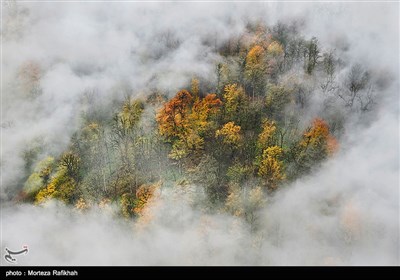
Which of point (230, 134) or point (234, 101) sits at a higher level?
point (234, 101)

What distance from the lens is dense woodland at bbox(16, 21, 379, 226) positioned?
56156mm

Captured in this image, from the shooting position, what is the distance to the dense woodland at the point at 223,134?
184 ft

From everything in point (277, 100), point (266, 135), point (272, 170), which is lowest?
point (272, 170)

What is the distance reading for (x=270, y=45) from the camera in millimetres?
72375

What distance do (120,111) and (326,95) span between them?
109 ft

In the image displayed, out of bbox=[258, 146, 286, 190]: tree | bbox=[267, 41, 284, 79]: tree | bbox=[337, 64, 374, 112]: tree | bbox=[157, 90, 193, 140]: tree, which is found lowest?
bbox=[258, 146, 286, 190]: tree

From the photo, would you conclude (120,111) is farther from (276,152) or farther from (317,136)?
(317,136)

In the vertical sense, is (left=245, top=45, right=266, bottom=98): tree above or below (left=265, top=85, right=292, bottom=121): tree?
above

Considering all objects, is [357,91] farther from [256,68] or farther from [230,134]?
[230,134]

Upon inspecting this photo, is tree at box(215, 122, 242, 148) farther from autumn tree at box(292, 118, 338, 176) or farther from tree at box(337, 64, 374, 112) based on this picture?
tree at box(337, 64, 374, 112)

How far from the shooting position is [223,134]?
199 feet

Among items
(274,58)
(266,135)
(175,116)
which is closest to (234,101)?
(266,135)

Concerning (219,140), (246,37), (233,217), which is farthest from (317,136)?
(246,37)

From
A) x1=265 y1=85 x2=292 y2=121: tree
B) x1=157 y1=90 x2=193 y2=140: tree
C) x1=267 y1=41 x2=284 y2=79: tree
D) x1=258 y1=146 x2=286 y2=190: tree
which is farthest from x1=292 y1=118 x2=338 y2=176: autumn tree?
x1=157 y1=90 x2=193 y2=140: tree
